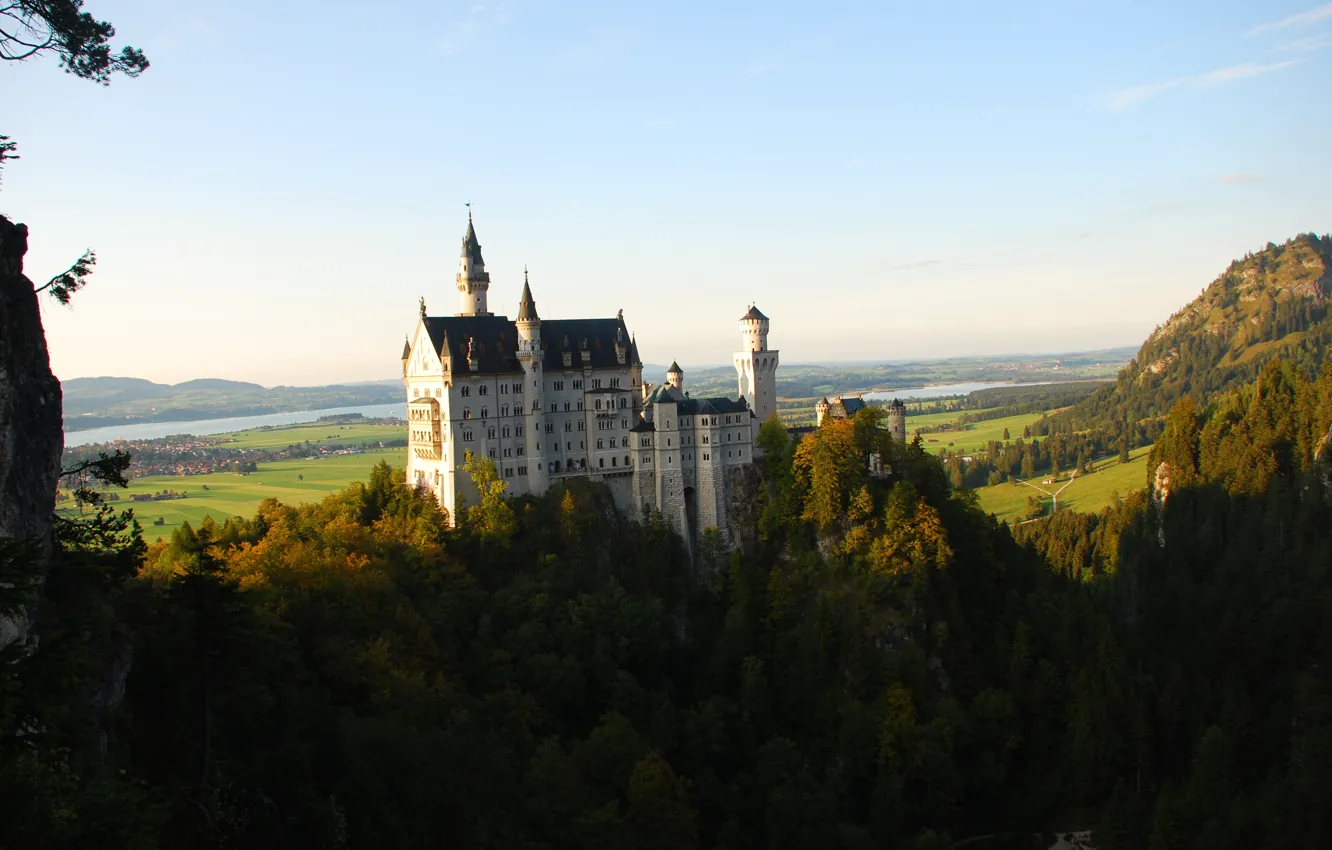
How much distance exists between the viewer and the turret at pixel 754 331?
93.8m

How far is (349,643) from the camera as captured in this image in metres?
62.5

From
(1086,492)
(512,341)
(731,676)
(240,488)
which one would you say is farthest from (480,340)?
(1086,492)

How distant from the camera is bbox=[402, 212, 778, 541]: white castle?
266 feet

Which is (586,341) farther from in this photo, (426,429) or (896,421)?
(896,421)

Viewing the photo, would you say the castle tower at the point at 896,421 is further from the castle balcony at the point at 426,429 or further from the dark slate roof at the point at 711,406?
the castle balcony at the point at 426,429

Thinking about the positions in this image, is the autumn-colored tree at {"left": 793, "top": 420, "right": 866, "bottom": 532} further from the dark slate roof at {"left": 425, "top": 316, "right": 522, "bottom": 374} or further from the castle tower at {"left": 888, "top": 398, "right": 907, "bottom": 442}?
the dark slate roof at {"left": 425, "top": 316, "right": 522, "bottom": 374}

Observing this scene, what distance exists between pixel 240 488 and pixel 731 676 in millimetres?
78899

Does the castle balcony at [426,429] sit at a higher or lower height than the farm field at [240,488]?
higher

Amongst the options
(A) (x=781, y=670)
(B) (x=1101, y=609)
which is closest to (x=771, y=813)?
(A) (x=781, y=670)

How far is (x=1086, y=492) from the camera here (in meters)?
181

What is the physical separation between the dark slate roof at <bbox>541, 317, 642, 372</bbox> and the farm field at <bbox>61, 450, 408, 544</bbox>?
38.6 metres

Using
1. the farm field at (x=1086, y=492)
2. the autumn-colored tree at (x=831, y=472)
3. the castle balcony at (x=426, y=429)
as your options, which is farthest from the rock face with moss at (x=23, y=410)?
the farm field at (x=1086, y=492)

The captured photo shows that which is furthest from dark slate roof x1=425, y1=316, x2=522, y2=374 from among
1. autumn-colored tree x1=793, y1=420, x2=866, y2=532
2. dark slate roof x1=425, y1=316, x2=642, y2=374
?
autumn-colored tree x1=793, y1=420, x2=866, y2=532

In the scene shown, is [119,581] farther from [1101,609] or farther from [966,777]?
[1101,609]
